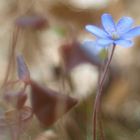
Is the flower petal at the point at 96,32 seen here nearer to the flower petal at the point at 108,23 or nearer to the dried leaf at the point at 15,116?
the flower petal at the point at 108,23

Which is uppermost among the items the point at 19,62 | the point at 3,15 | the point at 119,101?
the point at 19,62

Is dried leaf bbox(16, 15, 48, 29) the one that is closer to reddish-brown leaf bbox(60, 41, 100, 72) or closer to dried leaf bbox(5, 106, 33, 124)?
reddish-brown leaf bbox(60, 41, 100, 72)

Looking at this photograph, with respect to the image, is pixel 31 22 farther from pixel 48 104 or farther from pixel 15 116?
pixel 15 116

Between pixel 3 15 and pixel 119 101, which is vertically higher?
pixel 3 15

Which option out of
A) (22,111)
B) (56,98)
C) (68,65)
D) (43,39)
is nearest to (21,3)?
(43,39)

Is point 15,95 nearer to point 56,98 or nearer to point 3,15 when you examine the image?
point 56,98

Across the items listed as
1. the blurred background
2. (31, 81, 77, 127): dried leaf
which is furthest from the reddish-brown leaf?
(31, 81, 77, 127): dried leaf
